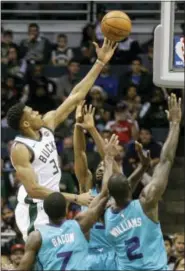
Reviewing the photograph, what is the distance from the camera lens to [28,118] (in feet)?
31.4

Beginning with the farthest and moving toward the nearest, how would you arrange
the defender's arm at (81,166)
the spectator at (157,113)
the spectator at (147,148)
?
the spectator at (157,113)
the spectator at (147,148)
the defender's arm at (81,166)

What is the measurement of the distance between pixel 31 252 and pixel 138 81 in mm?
8359

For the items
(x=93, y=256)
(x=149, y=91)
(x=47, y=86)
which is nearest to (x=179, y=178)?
(x=149, y=91)

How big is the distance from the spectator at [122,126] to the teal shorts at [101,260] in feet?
18.9

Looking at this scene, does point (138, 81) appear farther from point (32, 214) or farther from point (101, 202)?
point (101, 202)

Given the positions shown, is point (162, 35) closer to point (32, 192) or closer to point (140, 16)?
point (32, 192)

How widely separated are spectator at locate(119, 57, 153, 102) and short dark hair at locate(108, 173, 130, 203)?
7656 millimetres

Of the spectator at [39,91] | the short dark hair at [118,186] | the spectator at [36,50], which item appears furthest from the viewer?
A: the spectator at [36,50]

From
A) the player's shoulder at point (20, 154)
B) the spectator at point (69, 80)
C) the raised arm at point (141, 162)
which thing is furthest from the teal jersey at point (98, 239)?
the spectator at point (69, 80)

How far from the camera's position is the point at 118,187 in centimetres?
823

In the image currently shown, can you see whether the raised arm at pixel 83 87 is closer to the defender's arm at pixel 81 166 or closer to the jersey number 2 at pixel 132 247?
the defender's arm at pixel 81 166

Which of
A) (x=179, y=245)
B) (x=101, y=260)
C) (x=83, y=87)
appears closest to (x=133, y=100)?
(x=179, y=245)

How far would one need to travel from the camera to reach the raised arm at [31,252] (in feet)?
26.0

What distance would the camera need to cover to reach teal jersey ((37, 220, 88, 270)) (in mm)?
8016
